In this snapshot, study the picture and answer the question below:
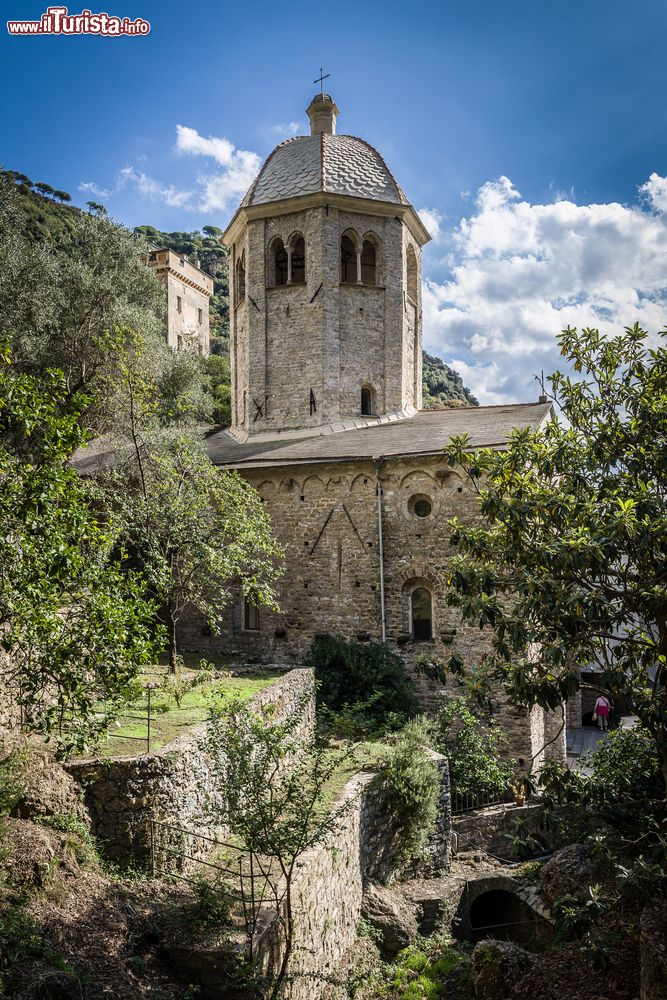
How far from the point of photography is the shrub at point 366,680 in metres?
15.1

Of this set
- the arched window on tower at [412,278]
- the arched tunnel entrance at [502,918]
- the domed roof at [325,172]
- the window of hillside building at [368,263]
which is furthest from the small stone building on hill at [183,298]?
the arched tunnel entrance at [502,918]

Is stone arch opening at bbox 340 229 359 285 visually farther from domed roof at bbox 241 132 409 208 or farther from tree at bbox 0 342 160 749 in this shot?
tree at bbox 0 342 160 749

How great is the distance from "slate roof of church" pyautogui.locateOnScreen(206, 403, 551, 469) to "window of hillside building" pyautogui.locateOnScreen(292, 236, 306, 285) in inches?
196

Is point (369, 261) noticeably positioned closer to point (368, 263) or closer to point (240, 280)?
point (368, 263)

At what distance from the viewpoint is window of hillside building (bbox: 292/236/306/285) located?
20828 millimetres

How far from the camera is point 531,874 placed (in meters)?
13.0

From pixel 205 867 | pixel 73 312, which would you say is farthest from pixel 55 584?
pixel 73 312

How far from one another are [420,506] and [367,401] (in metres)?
5.24

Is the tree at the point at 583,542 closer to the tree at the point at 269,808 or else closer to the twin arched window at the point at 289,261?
the tree at the point at 269,808

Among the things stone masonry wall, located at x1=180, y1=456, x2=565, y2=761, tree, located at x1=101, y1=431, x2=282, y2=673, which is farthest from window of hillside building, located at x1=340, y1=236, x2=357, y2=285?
tree, located at x1=101, y1=431, x2=282, y2=673

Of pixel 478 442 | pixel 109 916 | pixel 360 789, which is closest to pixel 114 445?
pixel 478 442

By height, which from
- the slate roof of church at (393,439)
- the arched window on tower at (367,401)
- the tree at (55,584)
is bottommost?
the tree at (55,584)

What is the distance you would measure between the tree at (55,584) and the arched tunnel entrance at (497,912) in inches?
339

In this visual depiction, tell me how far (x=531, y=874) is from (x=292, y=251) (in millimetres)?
17324
